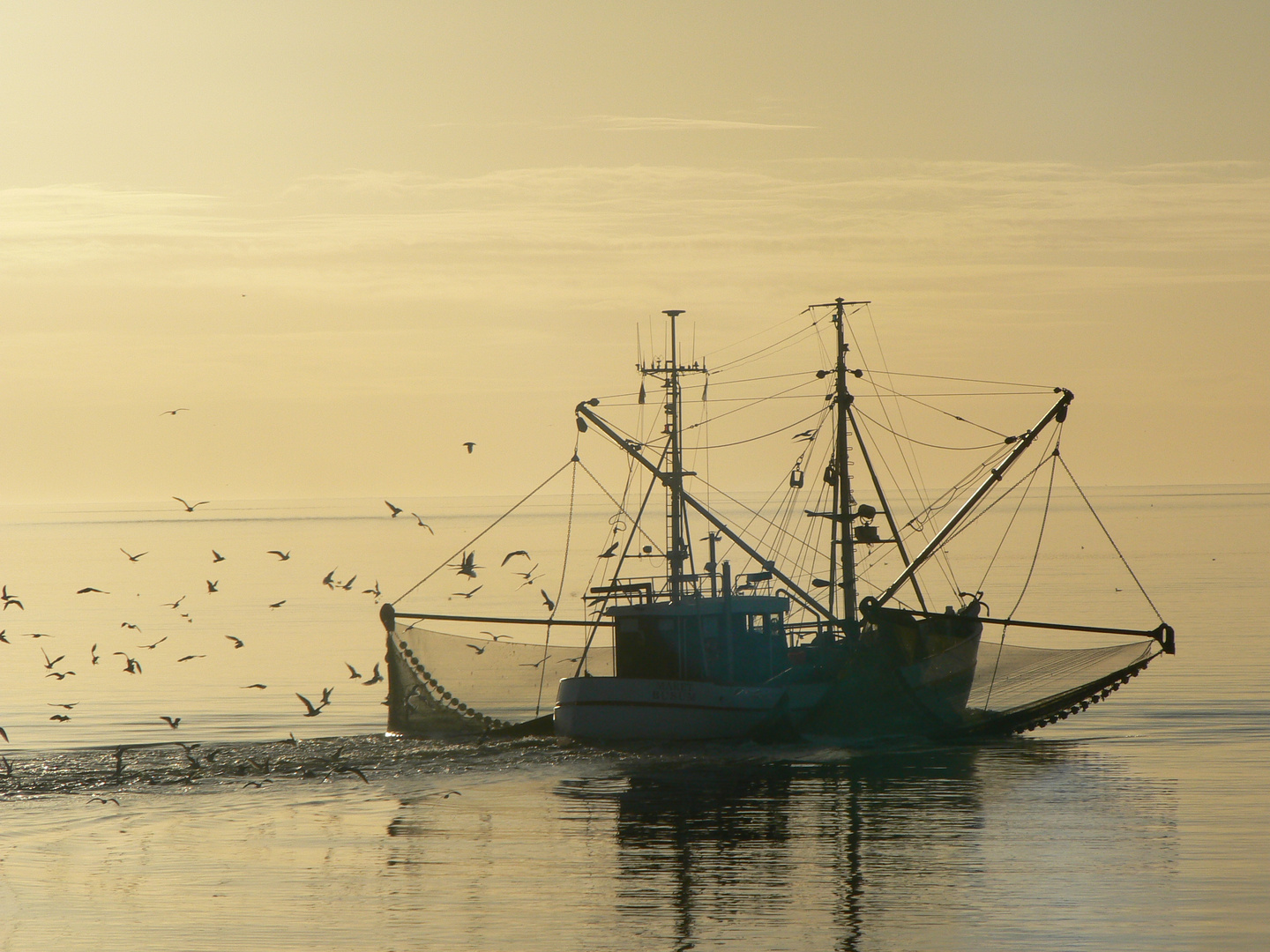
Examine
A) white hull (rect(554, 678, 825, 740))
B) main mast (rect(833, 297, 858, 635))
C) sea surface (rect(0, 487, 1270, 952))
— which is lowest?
sea surface (rect(0, 487, 1270, 952))

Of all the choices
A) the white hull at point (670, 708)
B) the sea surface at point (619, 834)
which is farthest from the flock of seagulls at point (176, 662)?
the white hull at point (670, 708)

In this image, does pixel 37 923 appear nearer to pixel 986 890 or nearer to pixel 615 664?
pixel 986 890

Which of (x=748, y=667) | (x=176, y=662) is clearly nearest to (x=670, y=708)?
(x=748, y=667)

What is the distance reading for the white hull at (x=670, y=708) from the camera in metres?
38.2

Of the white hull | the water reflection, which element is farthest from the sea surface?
the white hull

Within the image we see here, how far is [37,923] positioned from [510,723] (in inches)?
795

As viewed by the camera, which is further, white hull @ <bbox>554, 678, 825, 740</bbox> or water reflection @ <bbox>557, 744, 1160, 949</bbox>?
white hull @ <bbox>554, 678, 825, 740</bbox>

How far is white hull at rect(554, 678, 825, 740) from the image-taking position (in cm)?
3819

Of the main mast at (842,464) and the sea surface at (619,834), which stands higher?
the main mast at (842,464)

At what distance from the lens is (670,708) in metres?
38.5

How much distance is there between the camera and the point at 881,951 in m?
20.5

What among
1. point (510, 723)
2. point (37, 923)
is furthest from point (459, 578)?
point (37, 923)

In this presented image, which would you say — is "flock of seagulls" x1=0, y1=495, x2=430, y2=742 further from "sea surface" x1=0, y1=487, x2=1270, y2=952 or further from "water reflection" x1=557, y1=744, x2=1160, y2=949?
"water reflection" x1=557, y1=744, x2=1160, y2=949

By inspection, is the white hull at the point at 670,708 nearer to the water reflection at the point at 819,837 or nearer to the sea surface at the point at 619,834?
the sea surface at the point at 619,834
